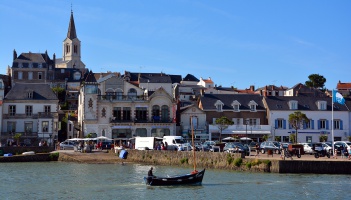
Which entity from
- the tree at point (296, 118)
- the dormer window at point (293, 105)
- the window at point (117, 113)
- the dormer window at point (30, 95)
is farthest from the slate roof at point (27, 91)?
the dormer window at point (293, 105)

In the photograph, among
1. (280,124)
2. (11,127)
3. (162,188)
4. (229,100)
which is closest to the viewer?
(162,188)

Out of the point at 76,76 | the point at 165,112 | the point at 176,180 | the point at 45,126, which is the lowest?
the point at 176,180

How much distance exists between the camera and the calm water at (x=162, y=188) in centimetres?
3759

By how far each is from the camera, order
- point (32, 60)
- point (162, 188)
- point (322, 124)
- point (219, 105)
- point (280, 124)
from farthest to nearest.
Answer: point (32, 60), point (219, 105), point (322, 124), point (280, 124), point (162, 188)

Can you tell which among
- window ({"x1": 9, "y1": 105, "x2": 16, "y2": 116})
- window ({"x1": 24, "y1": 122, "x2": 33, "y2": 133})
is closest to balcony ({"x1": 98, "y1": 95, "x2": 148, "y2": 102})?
window ({"x1": 24, "y1": 122, "x2": 33, "y2": 133})

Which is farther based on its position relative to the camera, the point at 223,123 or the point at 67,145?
the point at 223,123

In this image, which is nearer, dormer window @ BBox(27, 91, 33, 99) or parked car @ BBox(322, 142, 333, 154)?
parked car @ BBox(322, 142, 333, 154)

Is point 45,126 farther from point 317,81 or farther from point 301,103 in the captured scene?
point 317,81

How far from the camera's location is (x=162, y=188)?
41688 millimetres

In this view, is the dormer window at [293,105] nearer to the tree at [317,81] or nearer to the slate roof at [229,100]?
the slate roof at [229,100]

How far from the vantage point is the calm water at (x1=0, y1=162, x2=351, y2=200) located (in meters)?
37.6

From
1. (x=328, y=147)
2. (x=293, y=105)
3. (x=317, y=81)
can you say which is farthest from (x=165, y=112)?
(x=317, y=81)

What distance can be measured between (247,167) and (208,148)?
45.0 feet

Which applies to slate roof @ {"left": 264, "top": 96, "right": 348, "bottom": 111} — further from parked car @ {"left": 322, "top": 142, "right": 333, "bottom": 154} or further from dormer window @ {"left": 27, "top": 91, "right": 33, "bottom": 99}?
dormer window @ {"left": 27, "top": 91, "right": 33, "bottom": 99}
